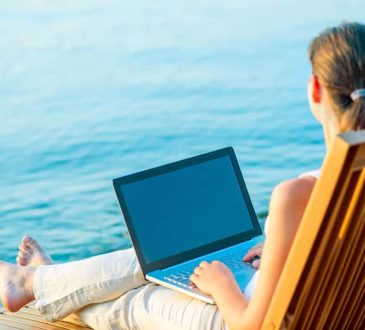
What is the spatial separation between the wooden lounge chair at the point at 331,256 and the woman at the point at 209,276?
0.08m

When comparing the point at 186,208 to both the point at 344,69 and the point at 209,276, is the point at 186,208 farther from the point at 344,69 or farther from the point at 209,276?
the point at 344,69

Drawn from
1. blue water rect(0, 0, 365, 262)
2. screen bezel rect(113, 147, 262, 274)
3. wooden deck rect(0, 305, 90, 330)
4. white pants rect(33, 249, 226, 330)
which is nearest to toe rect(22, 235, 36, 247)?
wooden deck rect(0, 305, 90, 330)

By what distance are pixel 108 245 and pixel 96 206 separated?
2.20ft

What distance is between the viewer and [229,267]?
8.92 feet

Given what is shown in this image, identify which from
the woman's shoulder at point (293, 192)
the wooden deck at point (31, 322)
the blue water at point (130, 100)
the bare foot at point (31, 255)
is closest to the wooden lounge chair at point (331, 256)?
the woman's shoulder at point (293, 192)

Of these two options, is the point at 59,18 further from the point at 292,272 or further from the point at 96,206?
the point at 292,272

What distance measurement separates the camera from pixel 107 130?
27.7 ft

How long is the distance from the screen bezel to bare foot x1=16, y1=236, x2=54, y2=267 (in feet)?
2.26

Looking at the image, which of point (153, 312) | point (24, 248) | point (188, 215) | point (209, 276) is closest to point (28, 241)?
point (24, 248)

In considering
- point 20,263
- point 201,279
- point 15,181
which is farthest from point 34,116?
point 201,279

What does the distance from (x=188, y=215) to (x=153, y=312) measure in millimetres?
394

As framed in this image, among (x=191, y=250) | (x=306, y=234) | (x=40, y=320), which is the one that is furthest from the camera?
(x=40, y=320)

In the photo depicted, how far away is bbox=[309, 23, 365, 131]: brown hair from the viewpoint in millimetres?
2016

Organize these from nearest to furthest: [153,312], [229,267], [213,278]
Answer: [213,278] < [153,312] < [229,267]
